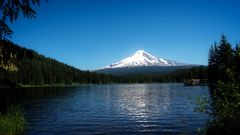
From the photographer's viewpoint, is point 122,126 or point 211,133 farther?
point 122,126

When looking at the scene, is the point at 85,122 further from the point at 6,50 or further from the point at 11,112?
the point at 6,50

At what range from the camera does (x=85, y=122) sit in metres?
37.1

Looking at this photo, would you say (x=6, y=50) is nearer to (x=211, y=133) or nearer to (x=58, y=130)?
(x=211, y=133)

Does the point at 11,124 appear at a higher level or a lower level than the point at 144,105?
higher

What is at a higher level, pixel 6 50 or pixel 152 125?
pixel 6 50

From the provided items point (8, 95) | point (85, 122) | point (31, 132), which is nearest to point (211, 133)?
point (8, 95)

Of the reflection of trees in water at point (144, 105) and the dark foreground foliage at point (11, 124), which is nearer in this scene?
the dark foreground foliage at point (11, 124)

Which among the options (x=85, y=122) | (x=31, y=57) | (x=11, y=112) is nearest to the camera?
(x=31, y=57)

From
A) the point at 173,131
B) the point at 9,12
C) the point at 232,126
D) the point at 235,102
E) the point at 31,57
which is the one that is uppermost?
the point at 9,12

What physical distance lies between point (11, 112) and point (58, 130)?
530cm

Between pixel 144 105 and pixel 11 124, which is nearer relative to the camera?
pixel 11 124

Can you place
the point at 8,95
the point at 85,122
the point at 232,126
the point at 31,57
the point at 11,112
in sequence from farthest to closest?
1. the point at 85,122
2. the point at 11,112
3. the point at 232,126
4. the point at 31,57
5. the point at 8,95

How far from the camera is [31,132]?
30250 mm

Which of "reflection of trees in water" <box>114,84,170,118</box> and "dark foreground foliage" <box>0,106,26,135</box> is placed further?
"reflection of trees in water" <box>114,84,170,118</box>
